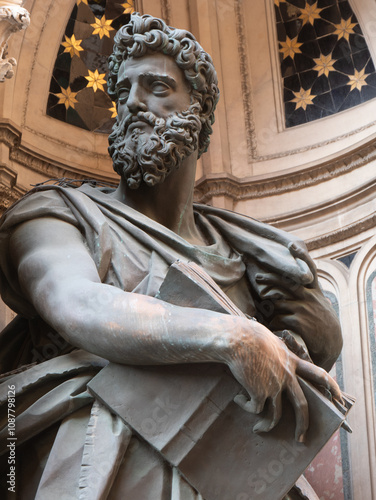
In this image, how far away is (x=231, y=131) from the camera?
10.4 m

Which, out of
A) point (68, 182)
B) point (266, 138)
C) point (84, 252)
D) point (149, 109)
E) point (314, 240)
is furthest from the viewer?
point (266, 138)

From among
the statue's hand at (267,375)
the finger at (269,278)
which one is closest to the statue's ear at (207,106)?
the finger at (269,278)

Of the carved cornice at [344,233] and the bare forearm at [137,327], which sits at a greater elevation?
the carved cornice at [344,233]

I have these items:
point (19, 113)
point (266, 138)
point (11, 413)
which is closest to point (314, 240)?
point (266, 138)

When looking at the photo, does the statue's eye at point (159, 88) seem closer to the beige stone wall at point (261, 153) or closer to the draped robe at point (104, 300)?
the draped robe at point (104, 300)

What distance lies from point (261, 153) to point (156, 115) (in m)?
6.99

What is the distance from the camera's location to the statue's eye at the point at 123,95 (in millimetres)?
3270

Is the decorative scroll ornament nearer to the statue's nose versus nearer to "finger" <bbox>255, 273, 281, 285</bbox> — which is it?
the statue's nose

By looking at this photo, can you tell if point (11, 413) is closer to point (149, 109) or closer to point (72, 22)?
point (149, 109)

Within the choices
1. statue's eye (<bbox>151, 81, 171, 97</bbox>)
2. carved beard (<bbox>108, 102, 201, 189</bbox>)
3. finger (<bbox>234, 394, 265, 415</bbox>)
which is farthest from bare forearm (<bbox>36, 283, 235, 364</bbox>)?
statue's eye (<bbox>151, 81, 171, 97</bbox>)

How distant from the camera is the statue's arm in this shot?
2.59 metres

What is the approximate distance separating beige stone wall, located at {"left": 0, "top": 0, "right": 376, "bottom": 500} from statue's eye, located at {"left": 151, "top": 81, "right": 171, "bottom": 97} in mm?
5679

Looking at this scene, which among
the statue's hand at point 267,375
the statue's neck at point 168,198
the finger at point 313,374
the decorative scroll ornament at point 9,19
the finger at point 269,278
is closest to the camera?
the statue's hand at point 267,375

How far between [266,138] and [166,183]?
7.05 meters
